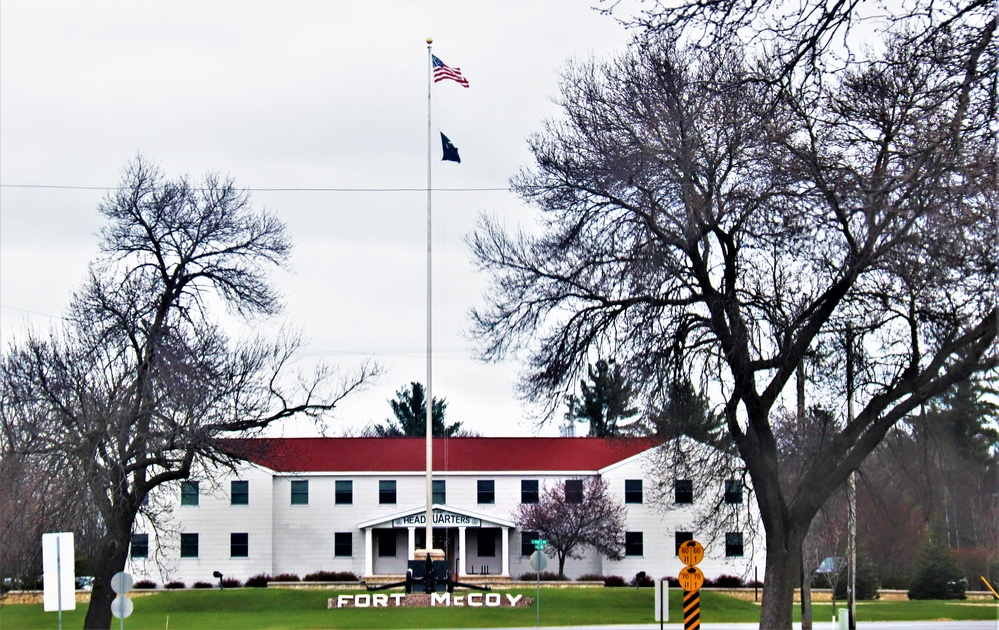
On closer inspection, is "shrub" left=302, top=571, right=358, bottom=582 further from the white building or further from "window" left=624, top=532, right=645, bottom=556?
"window" left=624, top=532, right=645, bottom=556

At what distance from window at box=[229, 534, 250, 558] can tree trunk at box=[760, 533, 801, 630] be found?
42.9 meters

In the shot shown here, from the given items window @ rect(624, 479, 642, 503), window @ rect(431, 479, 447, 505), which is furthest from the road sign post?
window @ rect(431, 479, 447, 505)

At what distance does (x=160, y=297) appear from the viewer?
36.8 m

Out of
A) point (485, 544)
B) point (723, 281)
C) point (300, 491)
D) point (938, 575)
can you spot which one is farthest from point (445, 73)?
point (938, 575)

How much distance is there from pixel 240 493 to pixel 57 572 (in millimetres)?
49028

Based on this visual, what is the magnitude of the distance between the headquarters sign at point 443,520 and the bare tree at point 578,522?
2.78 metres

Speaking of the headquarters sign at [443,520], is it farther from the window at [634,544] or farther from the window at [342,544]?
the window at [634,544]

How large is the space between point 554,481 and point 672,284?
41.0 meters

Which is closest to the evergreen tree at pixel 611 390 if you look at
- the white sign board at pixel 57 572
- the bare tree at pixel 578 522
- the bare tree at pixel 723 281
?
the bare tree at pixel 723 281

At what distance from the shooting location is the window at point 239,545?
6656 cm

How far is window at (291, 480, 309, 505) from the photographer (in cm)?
6831

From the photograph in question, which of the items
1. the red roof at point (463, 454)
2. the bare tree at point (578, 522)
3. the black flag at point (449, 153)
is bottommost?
the bare tree at point (578, 522)

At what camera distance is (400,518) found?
65.9m

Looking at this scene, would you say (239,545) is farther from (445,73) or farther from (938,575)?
(938,575)
